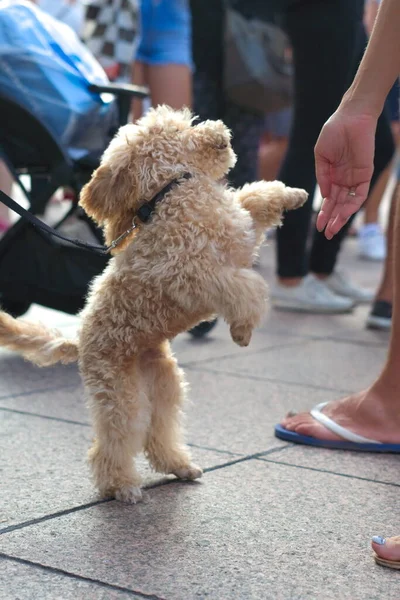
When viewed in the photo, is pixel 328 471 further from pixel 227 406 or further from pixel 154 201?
pixel 154 201

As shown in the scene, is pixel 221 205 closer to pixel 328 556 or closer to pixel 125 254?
pixel 125 254

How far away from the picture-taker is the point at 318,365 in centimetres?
491

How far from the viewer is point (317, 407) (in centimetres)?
372

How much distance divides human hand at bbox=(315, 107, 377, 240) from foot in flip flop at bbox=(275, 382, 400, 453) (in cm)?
95

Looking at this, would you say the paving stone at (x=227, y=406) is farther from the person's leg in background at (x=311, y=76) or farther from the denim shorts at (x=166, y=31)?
the denim shorts at (x=166, y=31)

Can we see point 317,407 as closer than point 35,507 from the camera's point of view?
No

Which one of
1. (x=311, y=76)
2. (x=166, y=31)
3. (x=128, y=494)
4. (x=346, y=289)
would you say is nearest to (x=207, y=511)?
(x=128, y=494)

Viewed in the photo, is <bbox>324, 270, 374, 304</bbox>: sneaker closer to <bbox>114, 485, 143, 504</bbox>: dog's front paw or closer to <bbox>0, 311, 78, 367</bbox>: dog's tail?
<bbox>0, 311, 78, 367</bbox>: dog's tail

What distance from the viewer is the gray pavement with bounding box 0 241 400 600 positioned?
2277mm

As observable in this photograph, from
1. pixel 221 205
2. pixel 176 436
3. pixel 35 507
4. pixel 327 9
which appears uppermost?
pixel 327 9

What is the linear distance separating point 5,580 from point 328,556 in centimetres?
83

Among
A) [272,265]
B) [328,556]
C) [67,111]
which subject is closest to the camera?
[328,556]

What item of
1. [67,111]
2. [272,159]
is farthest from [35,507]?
[272,159]

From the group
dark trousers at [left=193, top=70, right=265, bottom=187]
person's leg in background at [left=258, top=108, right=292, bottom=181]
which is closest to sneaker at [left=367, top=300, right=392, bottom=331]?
dark trousers at [left=193, top=70, right=265, bottom=187]
